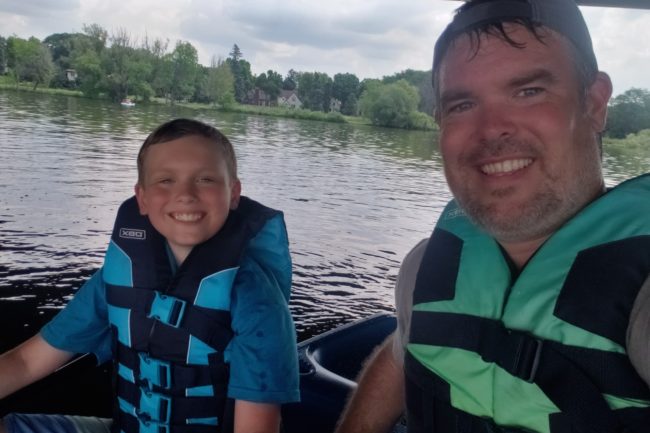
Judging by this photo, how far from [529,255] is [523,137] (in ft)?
0.91

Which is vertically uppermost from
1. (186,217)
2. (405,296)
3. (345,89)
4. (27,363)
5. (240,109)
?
(345,89)

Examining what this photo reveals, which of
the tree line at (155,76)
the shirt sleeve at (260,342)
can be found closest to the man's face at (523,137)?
the shirt sleeve at (260,342)

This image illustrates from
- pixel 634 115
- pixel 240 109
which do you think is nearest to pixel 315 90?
pixel 240 109

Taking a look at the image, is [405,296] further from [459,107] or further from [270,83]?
[270,83]

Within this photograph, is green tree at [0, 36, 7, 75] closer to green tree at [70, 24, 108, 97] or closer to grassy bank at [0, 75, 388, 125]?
grassy bank at [0, 75, 388, 125]

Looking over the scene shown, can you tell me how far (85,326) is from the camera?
192 cm

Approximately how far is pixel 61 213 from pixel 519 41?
1101cm

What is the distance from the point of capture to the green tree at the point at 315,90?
66750mm

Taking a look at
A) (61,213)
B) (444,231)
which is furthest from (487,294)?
(61,213)

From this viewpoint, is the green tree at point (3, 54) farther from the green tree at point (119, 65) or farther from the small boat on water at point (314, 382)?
the small boat on water at point (314, 382)

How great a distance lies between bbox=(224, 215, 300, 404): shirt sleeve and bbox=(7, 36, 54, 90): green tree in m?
52.1

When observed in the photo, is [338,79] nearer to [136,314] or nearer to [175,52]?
[175,52]

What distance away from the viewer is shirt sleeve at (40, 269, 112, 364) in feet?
6.20

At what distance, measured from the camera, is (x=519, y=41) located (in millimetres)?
1377
